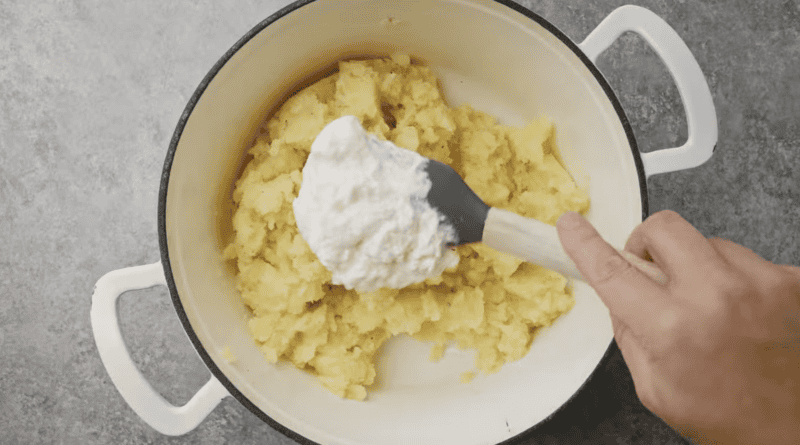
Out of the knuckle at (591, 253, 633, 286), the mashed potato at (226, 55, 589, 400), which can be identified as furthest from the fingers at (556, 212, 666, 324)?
the mashed potato at (226, 55, 589, 400)

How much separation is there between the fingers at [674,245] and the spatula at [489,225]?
0.18m

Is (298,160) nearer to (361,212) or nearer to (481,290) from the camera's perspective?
(361,212)

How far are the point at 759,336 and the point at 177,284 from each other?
883 millimetres

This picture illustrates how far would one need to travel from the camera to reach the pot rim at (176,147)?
91cm

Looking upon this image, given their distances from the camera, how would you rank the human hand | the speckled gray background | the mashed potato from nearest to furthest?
the human hand < the mashed potato < the speckled gray background

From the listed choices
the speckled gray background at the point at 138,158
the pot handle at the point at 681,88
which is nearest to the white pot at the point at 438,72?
the pot handle at the point at 681,88

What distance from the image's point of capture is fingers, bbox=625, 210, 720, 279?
66 centimetres

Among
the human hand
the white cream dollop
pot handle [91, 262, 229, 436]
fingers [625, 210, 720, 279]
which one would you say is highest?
fingers [625, 210, 720, 279]

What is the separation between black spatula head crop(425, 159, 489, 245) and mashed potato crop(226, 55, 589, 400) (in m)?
0.12

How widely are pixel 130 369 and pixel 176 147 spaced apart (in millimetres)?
392

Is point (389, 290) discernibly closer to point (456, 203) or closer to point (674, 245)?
point (456, 203)

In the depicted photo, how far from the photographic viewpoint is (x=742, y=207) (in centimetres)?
124

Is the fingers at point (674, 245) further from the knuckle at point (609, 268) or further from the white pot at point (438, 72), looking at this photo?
the white pot at point (438, 72)

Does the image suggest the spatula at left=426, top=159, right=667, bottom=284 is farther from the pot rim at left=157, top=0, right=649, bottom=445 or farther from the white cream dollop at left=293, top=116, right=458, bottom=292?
the pot rim at left=157, top=0, right=649, bottom=445
